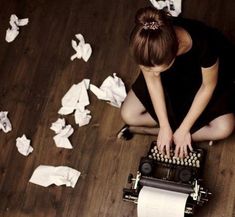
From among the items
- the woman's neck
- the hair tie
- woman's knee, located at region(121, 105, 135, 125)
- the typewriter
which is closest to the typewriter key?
the typewriter

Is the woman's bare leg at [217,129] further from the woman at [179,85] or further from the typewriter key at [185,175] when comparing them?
the typewriter key at [185,175]

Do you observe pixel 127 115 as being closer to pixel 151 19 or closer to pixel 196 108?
pixel 196 108

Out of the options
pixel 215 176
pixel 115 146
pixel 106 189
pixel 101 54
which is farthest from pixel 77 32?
pixel 215 176

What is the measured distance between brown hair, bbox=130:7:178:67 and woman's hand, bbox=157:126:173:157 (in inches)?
20.0

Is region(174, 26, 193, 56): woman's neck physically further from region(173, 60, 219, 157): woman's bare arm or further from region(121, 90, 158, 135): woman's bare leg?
region(121, 90, 158, 135): woman's bare leg

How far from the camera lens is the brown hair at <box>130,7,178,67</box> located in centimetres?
155

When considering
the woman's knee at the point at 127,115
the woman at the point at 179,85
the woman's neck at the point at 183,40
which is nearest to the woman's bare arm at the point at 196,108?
the woman at the point at 179,85

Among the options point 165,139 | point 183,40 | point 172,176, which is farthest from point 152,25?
point 172,176

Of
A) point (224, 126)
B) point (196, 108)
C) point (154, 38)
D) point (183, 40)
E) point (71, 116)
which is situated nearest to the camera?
point (154, 38)

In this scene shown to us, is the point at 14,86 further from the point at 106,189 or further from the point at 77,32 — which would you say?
the point at 106,189

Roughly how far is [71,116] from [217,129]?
75cm

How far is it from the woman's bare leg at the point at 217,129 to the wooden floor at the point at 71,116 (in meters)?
0.10

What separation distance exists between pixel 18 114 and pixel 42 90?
17cm

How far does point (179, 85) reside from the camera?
1984mm
